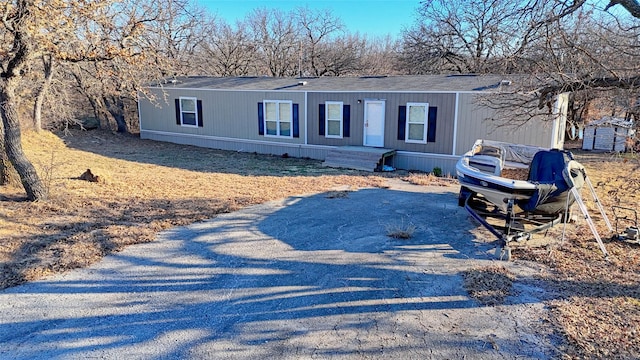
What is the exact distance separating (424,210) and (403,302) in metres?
4.00

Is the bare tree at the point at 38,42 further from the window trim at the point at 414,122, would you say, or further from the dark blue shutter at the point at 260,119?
the window trim at the point at 414,122

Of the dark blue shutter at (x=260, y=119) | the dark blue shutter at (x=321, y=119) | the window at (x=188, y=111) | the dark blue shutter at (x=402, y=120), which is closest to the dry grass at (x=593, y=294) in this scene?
the dark blue shutter at (x=402, y=120)

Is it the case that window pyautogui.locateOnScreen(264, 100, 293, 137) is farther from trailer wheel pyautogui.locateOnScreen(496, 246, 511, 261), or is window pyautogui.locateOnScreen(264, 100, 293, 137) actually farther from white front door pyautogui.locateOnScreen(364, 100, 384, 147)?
trailer wheel pyautogui.locateOnScreen(496, 246, 511, 261)

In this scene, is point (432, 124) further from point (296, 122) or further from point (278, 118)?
point (278, 118)

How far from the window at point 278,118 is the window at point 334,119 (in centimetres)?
162

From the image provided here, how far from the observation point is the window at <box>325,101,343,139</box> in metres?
15.0

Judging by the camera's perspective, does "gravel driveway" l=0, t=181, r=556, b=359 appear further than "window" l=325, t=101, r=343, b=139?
No

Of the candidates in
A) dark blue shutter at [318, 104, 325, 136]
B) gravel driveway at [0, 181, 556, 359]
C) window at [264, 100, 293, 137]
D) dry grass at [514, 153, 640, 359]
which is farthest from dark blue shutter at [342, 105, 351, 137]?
dry grass at [514, 153, 640, 359]

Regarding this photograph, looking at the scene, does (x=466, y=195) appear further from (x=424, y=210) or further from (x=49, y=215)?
(x=49, y=215)

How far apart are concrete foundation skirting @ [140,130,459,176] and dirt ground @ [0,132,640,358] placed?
1054mm

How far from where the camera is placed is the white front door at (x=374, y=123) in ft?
46.5

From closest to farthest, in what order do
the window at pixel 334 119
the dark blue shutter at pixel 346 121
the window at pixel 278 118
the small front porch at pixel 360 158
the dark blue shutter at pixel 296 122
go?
the small front porch at pixel 360 158
the dark blue shutter at pixel 346 121
the window at pixel 334 119
the dark blue shutter at pixel 296 122
the window at pixel 278 118

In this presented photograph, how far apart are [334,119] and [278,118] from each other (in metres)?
2.47

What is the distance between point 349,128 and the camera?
48.7 feet
